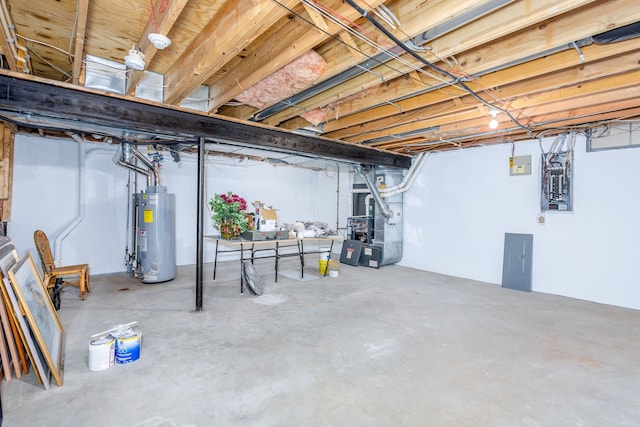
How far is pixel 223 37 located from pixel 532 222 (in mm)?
4990

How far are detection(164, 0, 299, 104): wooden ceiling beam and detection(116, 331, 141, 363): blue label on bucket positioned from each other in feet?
6.87

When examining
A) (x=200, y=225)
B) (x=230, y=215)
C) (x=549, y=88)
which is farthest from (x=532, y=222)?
(x=200, y=225)

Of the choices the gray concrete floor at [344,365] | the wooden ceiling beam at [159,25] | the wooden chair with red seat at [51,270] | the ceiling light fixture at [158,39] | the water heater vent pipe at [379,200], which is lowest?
the gray concrete floor at [344,365]

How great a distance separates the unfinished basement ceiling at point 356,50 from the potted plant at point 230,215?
1.20 m

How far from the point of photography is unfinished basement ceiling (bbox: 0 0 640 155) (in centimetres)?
177

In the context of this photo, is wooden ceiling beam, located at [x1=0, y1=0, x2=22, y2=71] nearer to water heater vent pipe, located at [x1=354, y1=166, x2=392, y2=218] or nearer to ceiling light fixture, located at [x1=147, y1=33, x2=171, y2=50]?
ceiling light fixture, located at [x1=147, y1=33, x2=171, y2=50]

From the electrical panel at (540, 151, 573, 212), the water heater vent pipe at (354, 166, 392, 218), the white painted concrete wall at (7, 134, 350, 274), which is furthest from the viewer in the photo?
the water heater vent pipe at (354, 166, 392, 218)

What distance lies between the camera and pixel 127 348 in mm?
2312

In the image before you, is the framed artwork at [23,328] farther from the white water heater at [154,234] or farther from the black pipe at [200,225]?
the white water heater at [154,234]

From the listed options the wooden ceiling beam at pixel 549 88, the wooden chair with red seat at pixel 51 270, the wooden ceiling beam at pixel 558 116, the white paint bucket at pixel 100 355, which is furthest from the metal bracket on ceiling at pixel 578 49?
the wooden chair with red seat at pixel 51 270

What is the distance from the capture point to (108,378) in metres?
2.12

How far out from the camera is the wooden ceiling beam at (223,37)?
167 cm

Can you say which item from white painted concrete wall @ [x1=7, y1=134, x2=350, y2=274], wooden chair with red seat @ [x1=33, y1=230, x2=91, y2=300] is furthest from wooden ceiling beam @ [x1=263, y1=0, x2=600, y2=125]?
white painted concrete wall @ [x1=7, y1=134, x2=350, y2=274]

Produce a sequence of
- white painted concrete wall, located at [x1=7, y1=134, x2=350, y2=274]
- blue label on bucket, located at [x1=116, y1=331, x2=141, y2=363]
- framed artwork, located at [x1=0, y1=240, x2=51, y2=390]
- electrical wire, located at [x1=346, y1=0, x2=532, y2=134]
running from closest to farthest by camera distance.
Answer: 1. electrical wire, located at [x1=346, y1=0, x2=532, y2=134]
2. framed artwork, located at [x1=0, y1=240, x2=51, y2=390]
3. blue label on bucket, located at [x1=116, y1=331, x2=141, y2=363]
4. white painted concrete wall, located at [x1=7, y1=134, x2=350, y2=274]
